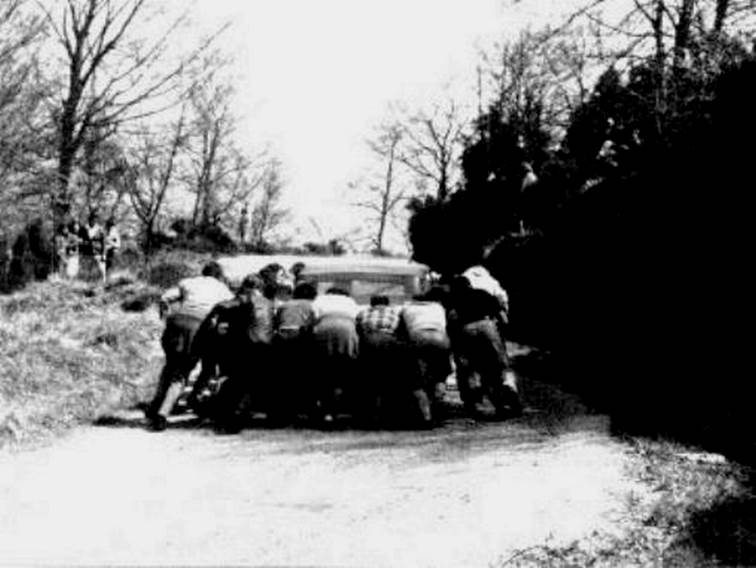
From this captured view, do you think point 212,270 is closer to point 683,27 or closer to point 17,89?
point 17,89

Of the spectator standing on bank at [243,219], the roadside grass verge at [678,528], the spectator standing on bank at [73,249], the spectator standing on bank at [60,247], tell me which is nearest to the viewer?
the roadside grass verge at [678,528]

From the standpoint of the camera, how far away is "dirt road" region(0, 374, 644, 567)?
6.80 m

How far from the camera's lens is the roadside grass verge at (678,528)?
6430 millimetres

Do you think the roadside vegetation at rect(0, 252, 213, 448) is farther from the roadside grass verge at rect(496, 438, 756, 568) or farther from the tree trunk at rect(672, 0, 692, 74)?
the tree trunk at rect(672, 0, 692, 74)

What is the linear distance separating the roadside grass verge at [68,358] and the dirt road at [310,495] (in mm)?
555

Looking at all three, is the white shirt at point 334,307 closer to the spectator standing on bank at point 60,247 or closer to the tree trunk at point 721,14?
the tree trunk at point 721,14

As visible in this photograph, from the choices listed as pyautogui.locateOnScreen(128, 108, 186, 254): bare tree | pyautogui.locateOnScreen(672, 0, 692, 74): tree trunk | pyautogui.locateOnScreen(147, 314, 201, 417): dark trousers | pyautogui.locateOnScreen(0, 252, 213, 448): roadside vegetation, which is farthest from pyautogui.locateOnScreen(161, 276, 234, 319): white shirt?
pyautogui.locateOnScreen(128, 108, 186, 254): bare tree

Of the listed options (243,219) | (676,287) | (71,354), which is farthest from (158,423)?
(243,219)

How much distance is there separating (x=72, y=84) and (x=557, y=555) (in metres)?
25.8

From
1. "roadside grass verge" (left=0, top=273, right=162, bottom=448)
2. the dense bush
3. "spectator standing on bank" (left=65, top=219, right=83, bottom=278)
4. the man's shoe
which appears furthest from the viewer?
"spectator standing on bank" (left=65, top=219, right=83, bottom=278)

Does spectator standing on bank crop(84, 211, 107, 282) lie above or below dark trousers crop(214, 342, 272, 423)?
above

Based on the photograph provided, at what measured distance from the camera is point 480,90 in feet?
191

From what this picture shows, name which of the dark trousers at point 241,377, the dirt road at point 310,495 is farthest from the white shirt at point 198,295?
the dirt road at point 310,495

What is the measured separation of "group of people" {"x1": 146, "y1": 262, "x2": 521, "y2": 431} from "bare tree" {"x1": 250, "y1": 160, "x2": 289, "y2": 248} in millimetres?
64177
